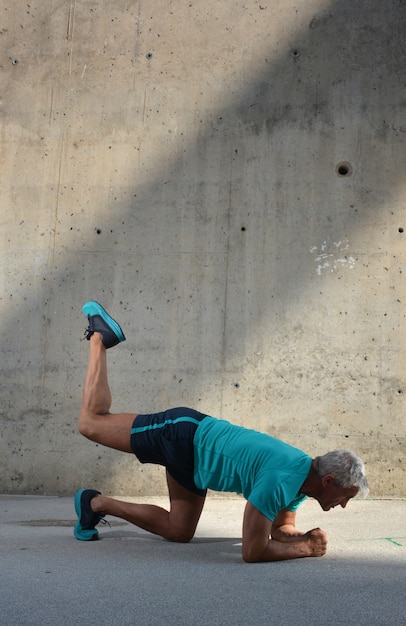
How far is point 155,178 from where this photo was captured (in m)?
4.85

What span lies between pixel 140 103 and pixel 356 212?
64.5 inches

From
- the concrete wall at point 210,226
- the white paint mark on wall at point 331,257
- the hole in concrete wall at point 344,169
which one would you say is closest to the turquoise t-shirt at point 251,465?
the concrete wall at point 210,226

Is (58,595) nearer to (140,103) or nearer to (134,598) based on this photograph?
(134,598)

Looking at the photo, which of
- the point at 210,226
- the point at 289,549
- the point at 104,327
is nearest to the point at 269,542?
the point at 289,549

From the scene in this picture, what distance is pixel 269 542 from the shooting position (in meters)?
2.56

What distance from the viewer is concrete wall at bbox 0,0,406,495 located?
4.62m

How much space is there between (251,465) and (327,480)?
0.91 ft

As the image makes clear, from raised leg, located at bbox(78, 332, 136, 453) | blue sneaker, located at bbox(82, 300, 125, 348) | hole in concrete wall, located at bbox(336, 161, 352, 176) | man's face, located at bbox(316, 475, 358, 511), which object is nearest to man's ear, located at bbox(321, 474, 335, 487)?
man's face, located at bbox(316, 475, 358, 511)

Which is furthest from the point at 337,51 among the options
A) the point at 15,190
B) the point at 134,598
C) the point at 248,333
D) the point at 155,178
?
the point at 134,598

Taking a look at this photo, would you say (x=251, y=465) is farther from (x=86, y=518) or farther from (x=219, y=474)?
(x=86, y=518)

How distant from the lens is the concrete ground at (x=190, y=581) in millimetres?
1815

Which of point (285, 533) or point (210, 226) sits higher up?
point (210, 226)

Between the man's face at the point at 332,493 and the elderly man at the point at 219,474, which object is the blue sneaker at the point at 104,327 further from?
the man's face at the point at 332,493

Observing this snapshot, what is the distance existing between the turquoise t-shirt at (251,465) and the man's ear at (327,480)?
66 mm
